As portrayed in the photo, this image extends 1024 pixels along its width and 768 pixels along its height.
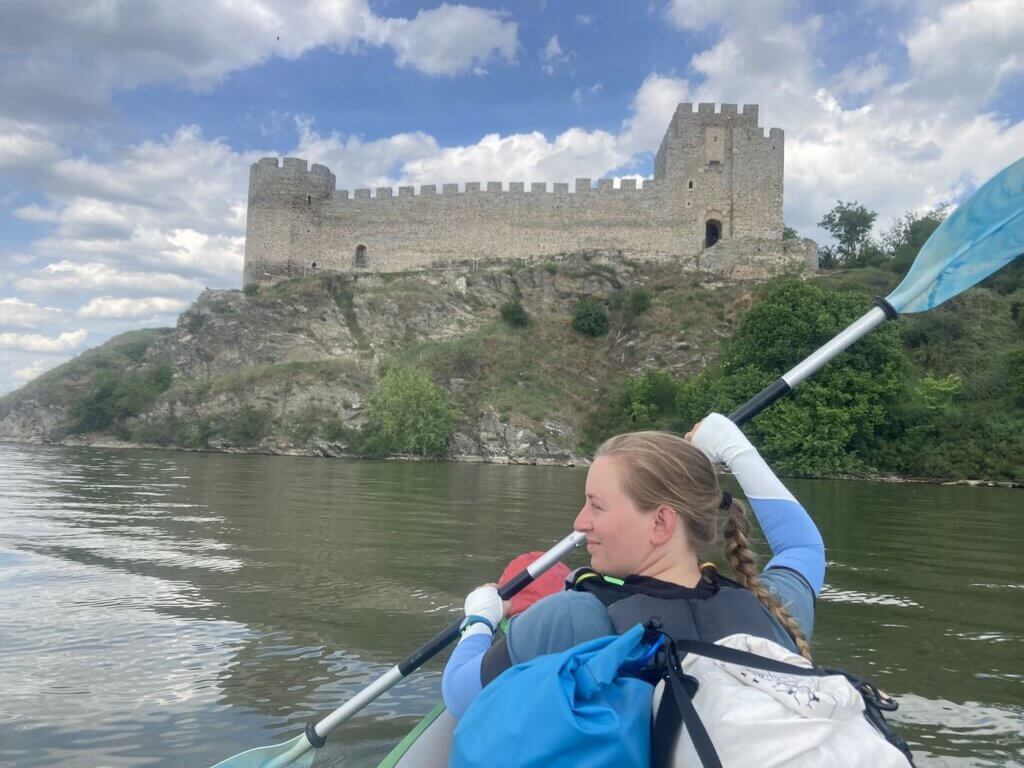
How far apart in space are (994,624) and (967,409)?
23.8 m

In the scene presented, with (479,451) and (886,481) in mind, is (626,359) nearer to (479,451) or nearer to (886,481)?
(479,451)

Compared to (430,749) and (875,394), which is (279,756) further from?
(875,394)

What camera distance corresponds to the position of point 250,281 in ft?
143

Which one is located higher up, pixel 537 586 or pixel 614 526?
pixel 614 526

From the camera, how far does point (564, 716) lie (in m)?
1.36

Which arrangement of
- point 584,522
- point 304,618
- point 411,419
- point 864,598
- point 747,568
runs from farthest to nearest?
point 411,419 < point 864,598 < point 304,618 < point 747,568 < point 584,522

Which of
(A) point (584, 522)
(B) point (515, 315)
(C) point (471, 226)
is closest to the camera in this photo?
(A) point (584, 522)

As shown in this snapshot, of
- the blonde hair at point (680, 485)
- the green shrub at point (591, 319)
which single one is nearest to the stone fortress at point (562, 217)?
the green shrub at point (591, 319)

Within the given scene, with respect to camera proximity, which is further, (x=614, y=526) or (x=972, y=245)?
(x=972, y=245)

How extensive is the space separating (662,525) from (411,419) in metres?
30.7

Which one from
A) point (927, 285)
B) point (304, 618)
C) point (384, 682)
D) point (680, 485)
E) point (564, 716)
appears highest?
point (927, 285)

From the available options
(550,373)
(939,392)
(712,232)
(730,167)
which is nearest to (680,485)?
(939,392)

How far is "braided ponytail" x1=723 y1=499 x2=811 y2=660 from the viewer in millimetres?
1914

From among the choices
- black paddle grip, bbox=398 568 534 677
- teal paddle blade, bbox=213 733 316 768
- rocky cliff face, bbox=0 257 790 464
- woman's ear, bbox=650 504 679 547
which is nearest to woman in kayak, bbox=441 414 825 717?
woman's ear, bbox=650 504 679 547
